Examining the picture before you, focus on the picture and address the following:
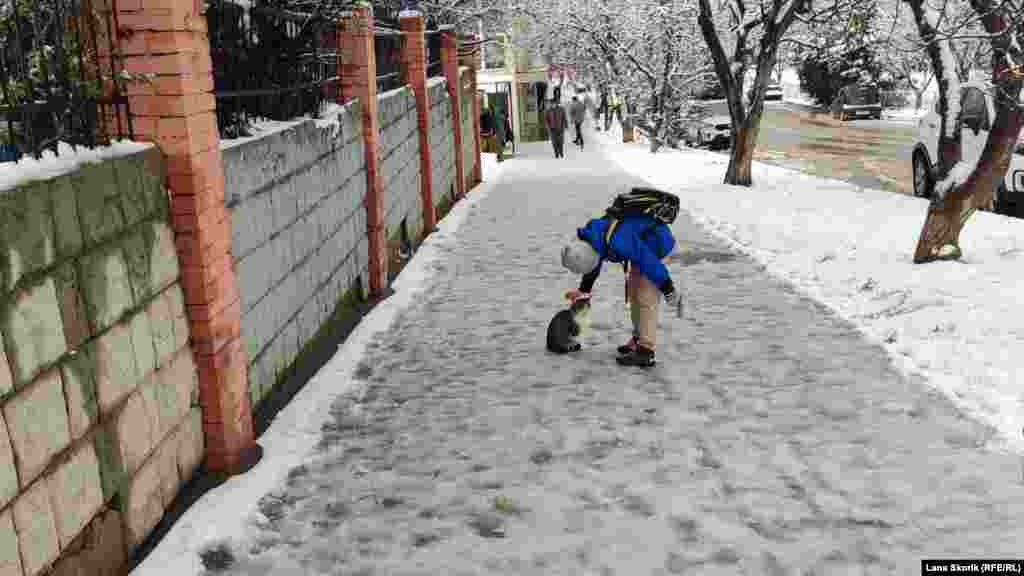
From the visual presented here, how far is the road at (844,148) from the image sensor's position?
69.7 ft

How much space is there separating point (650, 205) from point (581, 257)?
23.1 inches

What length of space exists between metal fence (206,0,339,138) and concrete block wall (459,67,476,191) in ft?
31.0

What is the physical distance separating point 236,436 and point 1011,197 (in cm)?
1111

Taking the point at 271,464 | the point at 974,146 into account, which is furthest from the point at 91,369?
the point at 974,146

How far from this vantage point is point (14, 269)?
9.41 feet

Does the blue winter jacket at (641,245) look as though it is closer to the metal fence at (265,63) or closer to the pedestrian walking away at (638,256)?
the pedestrian walking away at (638,256)

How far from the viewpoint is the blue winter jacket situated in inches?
243

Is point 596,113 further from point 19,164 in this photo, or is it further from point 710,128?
point 19,164

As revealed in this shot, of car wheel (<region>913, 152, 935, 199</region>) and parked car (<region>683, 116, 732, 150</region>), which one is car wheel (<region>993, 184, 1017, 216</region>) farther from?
parked car (<region>683, 116, 732, 150</region>)

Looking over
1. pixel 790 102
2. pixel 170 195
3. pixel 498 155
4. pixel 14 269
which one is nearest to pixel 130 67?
pixel 170 195

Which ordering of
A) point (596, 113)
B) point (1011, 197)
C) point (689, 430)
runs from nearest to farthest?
point (689, 430)
point (1011, 197)
point (596, 113)

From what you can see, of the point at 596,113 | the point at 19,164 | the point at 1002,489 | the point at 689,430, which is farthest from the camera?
the point at 596,113

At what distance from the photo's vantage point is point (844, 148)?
28.8 m

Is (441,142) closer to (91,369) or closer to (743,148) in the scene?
(743,148)
